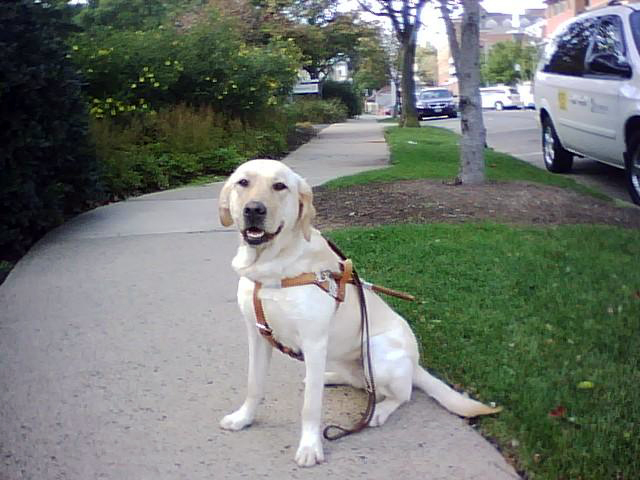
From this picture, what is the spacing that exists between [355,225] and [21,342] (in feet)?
12.0

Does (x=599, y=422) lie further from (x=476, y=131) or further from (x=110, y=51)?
(x=110, y=51)

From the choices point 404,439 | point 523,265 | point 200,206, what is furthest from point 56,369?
point 200,206

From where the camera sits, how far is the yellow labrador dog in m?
3.39

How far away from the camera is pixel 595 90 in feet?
32.4

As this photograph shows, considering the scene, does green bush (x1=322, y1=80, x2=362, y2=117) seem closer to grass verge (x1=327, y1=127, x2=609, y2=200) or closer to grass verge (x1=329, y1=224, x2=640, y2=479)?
grass verge (x1=327, y1=127, x2=609, y2=200)

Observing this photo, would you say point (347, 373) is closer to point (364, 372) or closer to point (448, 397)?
point (364, 372)

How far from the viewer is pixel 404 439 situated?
368 centimetres

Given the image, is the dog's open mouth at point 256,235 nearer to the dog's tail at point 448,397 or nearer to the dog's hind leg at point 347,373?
the dog's hind leg at point 347,373

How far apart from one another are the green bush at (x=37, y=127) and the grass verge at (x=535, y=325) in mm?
2872

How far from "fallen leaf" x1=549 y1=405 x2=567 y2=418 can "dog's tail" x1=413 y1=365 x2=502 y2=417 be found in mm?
235

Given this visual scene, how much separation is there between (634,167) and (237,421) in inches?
263

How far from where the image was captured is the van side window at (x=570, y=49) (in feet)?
34.7

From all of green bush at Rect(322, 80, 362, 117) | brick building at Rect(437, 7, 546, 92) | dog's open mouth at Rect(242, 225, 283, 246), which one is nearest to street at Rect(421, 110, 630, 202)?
dog's open mouth at Rect(242, 225, 283, 246)

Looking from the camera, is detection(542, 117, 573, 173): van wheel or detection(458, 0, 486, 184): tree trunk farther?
detection(542, 117, 573, 173): van wheel
